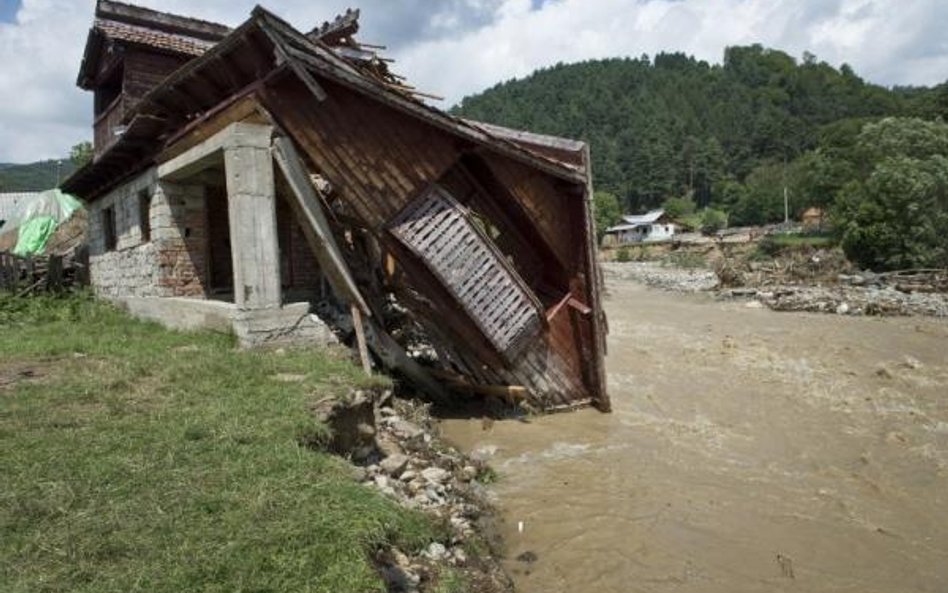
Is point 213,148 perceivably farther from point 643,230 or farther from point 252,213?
point 643,230

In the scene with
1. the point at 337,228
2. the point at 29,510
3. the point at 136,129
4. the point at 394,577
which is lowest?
the point at 394,577

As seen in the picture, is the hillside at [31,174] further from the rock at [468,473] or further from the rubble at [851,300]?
the rock at [468,473]

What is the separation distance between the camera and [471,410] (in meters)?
9.62

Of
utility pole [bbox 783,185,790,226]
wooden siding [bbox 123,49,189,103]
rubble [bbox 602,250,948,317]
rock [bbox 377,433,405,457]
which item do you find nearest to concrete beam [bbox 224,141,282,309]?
rock [bbox 377,433,405,457]

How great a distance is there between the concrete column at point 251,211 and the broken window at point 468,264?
5.26ft

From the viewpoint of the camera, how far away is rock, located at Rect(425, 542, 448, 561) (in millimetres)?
4441

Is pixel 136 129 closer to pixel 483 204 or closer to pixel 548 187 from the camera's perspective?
pixel 483 204

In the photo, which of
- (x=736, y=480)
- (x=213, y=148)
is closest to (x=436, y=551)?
(x=736, y=480)

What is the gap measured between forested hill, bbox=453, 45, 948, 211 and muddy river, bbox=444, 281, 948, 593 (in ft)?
271

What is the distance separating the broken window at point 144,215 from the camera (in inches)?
457

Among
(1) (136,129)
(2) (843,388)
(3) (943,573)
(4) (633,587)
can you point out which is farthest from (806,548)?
(1) (136,129)

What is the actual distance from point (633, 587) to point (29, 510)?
4.07m

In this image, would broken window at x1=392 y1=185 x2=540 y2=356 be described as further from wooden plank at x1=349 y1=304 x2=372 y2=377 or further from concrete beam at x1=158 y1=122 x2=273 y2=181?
concrete beam at x1=158 y1=122 x2=273 y2=181

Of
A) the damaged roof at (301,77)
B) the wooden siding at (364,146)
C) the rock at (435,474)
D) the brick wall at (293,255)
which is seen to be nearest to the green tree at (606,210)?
the damaged roof at (301,77)
